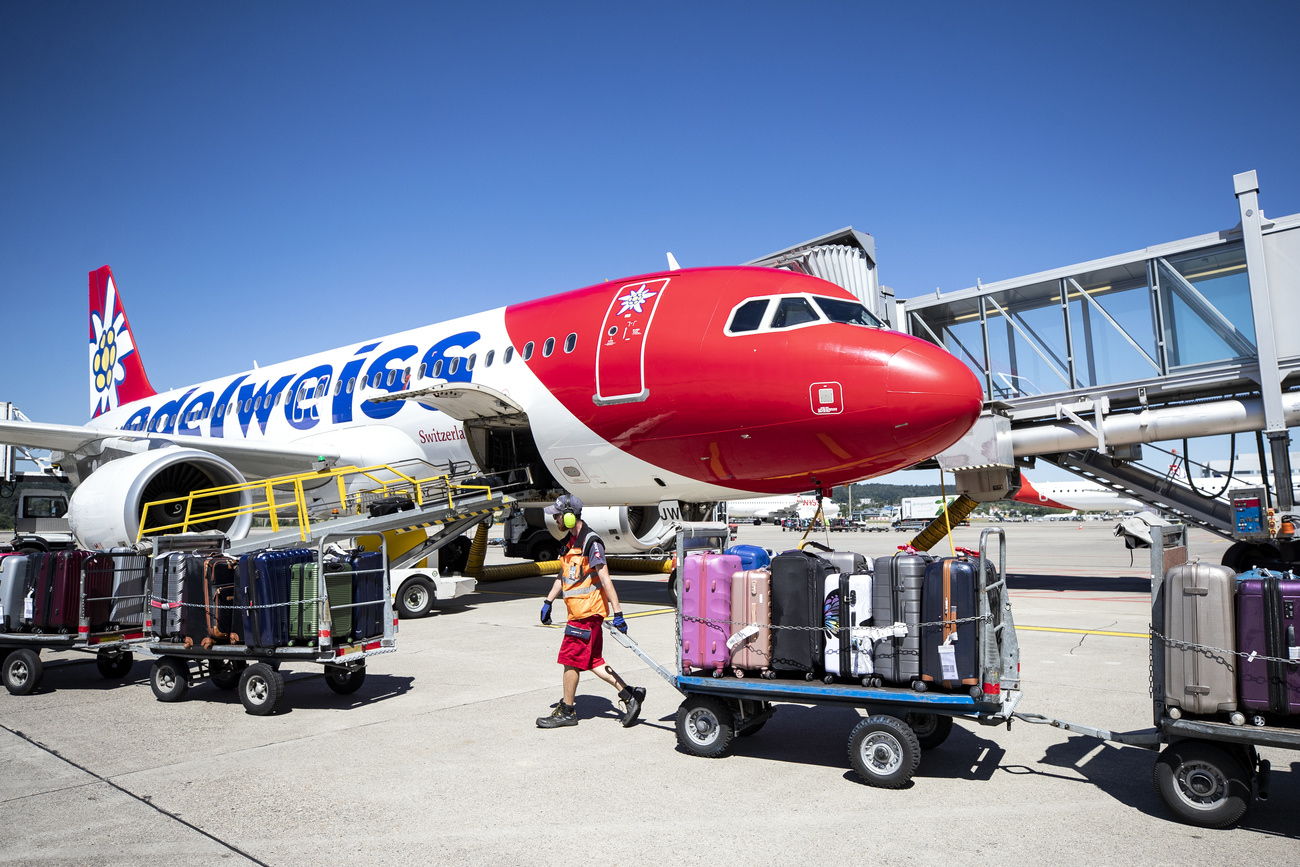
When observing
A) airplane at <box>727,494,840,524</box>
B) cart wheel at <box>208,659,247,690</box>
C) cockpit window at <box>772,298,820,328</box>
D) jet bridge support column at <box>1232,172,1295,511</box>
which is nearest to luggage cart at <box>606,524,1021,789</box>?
cockpit window at <box>772,298,820,328</box>

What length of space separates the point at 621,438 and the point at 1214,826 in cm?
700

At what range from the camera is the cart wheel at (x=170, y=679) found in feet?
24.0

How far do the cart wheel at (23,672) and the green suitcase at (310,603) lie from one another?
275 cm

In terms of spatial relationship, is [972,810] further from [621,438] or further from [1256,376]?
[1256,376]

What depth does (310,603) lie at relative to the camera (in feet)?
22.2

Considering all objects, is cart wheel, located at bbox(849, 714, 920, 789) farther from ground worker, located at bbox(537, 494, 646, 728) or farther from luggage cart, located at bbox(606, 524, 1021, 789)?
ground worker, located at bbox(537, 494, 646, 728)

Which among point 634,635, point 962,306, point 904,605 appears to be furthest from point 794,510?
point 904,605

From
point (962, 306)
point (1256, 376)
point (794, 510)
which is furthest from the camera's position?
point (794, 510)

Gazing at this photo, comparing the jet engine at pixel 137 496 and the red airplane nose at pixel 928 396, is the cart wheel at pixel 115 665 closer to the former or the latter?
the jet engine at pixel 137 496

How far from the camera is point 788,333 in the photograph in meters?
8.77

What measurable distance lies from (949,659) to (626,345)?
596 centimetres

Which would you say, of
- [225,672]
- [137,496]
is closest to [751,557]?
[225,672]

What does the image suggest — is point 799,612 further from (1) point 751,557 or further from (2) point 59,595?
→ (2) point 59,595

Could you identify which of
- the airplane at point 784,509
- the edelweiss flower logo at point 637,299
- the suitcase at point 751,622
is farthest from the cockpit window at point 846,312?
the airplane at point 784,509
